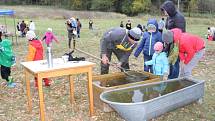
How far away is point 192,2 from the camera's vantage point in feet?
190

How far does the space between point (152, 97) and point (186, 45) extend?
129 centimetres

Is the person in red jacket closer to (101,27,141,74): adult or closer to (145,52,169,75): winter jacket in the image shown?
(145,52,169,75): winter jacket

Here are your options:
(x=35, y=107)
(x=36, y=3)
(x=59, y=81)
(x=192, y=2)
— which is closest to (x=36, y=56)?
(x=59, y=81)

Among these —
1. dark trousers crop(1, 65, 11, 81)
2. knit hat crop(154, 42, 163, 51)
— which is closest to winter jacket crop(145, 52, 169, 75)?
knit hat crop(154, 42, 163, 51)

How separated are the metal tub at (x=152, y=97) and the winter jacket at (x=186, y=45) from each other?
1.40ft

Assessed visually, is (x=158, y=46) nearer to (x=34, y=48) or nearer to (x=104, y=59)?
(x=104, y=59)

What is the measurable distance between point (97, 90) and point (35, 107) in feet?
4.49

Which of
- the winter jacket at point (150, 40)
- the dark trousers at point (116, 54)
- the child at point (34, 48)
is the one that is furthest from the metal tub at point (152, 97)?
the child at point (34, 48)

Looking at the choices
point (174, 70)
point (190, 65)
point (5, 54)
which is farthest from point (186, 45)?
point (5, 54)

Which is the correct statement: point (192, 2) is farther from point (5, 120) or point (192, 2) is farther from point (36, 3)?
point (5, 120)

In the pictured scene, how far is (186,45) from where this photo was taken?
19.9 feet

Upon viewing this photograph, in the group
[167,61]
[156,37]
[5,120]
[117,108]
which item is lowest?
[5,120]

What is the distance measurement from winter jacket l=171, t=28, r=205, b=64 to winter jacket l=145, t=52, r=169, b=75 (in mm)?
378

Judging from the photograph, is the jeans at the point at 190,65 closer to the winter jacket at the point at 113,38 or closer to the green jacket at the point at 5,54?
the winter jacket at the point at 113,38
